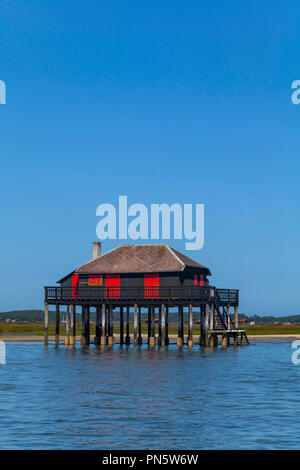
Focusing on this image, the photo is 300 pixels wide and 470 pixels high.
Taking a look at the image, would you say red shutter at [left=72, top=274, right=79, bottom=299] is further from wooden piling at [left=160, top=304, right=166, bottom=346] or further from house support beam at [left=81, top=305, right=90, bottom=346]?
wooden piling at [left=160, top=304, right=166, bottom=346]

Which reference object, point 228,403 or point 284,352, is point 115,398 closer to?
point 228,403

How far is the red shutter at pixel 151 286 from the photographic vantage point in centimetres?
6219

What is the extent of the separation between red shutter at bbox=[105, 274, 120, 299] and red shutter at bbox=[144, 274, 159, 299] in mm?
2528

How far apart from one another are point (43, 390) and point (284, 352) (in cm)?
3562

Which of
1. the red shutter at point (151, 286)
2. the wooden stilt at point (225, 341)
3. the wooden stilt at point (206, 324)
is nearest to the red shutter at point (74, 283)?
the red shutter at point (151, 286)

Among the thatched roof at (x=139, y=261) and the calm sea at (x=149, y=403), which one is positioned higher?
the thatched roof at (x=139, y=261)

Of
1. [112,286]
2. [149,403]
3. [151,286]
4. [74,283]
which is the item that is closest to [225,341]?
[151,286]

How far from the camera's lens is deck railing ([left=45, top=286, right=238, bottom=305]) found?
201 feet

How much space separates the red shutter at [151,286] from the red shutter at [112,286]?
8.29 feet

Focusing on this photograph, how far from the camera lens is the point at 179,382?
1478 inches

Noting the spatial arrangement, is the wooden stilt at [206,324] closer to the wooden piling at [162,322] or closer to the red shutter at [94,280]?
the wooden piling at [162,322]

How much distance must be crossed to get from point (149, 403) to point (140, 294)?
33.2 meters

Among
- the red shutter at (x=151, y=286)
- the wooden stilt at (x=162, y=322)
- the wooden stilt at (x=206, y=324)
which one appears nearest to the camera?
the wooden stilt at (x=206, y=324)
